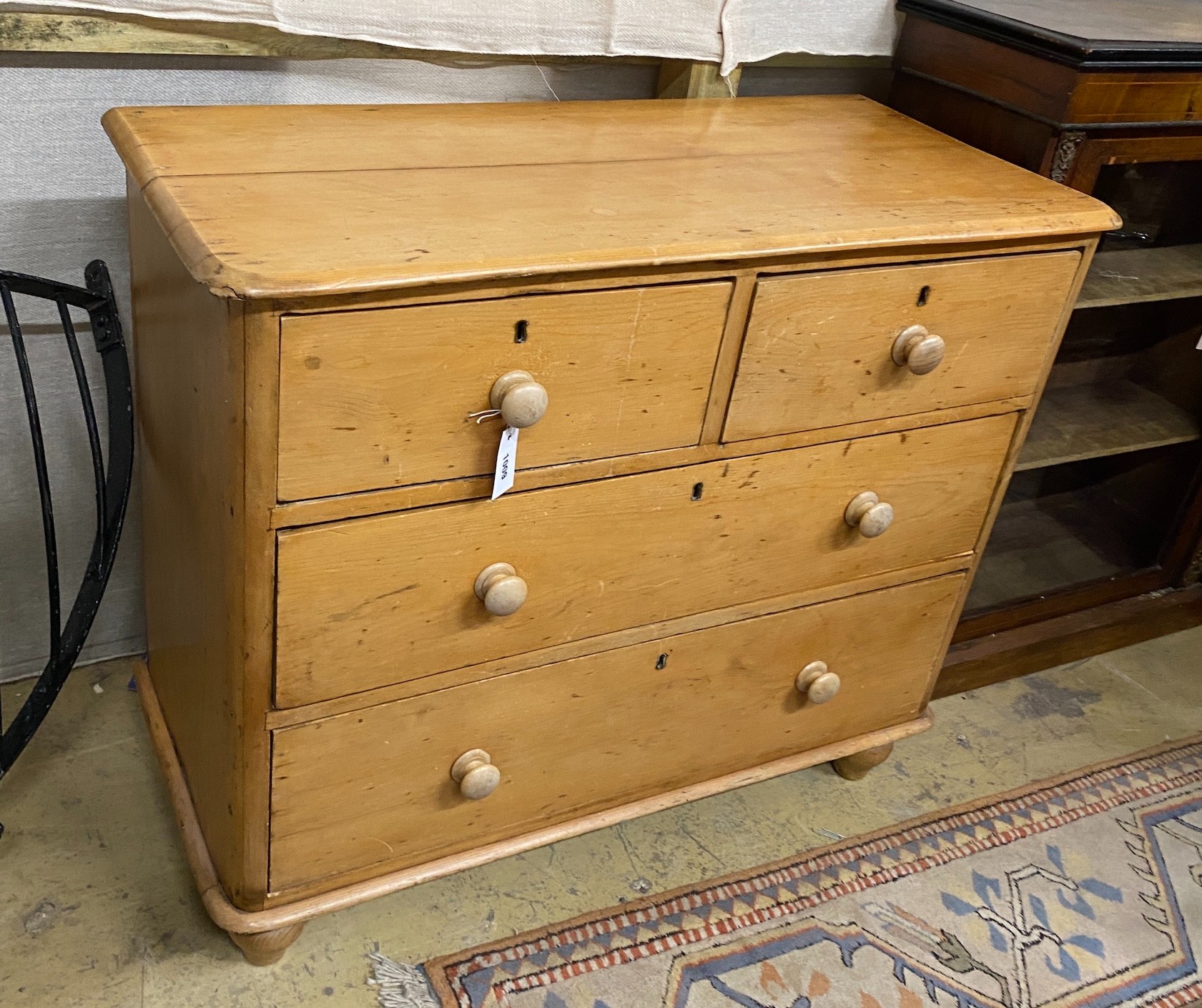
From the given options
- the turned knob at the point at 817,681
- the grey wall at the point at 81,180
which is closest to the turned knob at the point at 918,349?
the turned knob at the point at 817,681

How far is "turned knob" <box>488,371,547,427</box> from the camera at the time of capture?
1.11m

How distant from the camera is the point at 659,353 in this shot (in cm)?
121

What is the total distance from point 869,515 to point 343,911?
0.86m

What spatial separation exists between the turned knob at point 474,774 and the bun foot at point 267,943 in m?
0.26

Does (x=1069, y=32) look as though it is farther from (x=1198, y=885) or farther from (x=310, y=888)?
(x=310, y=888)

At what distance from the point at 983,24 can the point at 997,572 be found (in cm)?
91

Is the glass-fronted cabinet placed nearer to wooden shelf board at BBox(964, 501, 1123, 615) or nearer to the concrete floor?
wooden shelf board at BBox(964, 501, 1123, 615)

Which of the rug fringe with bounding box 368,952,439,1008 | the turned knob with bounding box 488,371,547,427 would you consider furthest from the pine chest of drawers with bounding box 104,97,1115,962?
the rug fringe with bounding box 368,952,439,1008

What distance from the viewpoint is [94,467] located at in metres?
1.46

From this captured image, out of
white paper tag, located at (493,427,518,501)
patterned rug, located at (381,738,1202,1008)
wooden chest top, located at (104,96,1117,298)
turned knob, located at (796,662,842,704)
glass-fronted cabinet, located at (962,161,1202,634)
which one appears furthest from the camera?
glass-fronted cabinet, located at (962,161,1202,634)

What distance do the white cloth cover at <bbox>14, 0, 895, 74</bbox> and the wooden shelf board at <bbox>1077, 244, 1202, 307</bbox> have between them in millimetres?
469

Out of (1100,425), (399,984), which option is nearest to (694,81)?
(1100,425)

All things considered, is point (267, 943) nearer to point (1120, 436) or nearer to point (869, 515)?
point (869, 515)

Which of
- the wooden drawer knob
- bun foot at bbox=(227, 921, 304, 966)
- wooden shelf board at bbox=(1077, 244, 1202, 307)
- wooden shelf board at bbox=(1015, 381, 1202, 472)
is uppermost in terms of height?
wooden shelf board at bbox=(1077, 244, 1202, 307)
